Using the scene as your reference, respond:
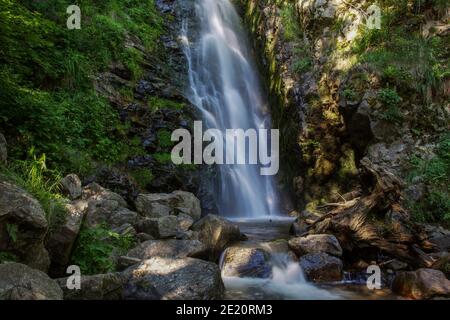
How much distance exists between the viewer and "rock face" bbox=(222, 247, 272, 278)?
6670mm

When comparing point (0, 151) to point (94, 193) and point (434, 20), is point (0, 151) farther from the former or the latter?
point (434, 20)

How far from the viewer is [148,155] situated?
34.4 ft

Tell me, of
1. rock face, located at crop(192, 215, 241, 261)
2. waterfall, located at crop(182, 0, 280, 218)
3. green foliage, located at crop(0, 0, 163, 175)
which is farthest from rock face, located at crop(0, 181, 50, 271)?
waterfall, located at crop(182, 0, 280, 218)

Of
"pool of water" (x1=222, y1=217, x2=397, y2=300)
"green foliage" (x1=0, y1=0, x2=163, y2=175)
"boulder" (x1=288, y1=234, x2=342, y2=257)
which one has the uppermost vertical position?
"green foliage" (x1=0, y1=0, x2=163, y2=175)

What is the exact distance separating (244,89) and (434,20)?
7.30 meters

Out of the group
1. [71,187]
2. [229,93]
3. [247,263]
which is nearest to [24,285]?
[71,187]

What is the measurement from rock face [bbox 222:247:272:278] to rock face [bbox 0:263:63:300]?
3.45m

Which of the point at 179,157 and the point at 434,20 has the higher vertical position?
the point at 434,20

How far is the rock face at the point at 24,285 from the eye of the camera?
3523mm

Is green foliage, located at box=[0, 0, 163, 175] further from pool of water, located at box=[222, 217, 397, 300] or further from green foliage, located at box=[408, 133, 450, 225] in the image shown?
green foliage, located at box=[408, 133, 450, 225]

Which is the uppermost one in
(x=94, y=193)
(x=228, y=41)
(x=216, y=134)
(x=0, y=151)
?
(x=228, y=41)

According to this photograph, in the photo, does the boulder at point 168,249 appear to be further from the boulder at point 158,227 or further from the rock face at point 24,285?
the rock face at point 24,285

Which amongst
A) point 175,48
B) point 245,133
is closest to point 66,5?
point 175,48

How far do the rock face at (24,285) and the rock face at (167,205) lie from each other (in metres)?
4.35
